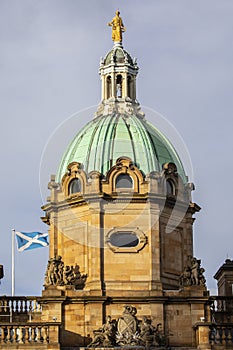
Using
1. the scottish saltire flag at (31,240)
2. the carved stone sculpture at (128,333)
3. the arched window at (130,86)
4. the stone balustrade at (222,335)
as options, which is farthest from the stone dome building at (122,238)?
the stone balustrade at (222,335)

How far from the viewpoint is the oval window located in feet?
238

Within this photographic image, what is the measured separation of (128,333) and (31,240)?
416 inches

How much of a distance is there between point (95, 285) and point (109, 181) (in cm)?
626

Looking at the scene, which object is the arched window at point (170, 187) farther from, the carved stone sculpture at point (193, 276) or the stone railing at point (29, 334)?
the stone railing at point (29, 334)

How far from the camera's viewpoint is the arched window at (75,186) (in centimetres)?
7419

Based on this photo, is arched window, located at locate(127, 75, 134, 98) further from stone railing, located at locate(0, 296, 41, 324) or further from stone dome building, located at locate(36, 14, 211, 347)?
stone railing, located at locate(0, 296, 41, 324)

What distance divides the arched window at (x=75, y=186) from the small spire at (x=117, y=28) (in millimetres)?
11172

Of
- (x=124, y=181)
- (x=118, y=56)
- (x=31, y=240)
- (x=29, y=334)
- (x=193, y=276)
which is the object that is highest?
(x=118, y=56)

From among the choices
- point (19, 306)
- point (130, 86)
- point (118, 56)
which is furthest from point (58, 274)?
point (118, 56)

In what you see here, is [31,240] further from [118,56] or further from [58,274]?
[118,56]

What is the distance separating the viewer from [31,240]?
75.8 m

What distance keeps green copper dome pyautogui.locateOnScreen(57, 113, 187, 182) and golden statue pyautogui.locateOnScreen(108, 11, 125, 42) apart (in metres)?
Result: 5.86

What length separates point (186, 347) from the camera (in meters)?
69.8

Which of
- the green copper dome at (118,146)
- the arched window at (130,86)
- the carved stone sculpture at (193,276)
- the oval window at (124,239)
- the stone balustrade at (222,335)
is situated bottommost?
the stone balustrade at (222,335)
